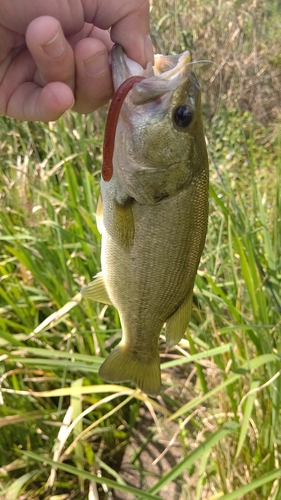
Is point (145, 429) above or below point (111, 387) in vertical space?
below

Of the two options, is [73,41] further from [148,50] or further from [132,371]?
[132,371]

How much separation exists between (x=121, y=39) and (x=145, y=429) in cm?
152

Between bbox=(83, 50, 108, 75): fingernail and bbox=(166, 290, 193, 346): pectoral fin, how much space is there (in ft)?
1.97

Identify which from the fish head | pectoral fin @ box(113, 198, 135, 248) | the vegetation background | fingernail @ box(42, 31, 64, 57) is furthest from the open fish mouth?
the vegetation background

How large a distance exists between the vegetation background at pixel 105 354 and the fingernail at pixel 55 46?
0.74 metres

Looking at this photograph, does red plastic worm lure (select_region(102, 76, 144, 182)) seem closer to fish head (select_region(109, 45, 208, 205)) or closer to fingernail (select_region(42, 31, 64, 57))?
fish head (select_region(109, 45, 208, 205))

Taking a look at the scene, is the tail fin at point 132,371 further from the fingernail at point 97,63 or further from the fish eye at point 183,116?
the fingernail at point 97,63

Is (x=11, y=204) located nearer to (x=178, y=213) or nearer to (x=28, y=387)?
(x=28, y=387)

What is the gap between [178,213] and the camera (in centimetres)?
101

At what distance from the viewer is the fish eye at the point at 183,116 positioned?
39.1 inches

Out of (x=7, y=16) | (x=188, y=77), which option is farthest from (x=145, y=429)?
(x=7, y=16)

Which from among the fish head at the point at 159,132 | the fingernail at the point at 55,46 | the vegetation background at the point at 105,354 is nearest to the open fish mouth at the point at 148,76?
the fish head at the point at 159,132

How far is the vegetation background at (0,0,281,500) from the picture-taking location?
4.55ft

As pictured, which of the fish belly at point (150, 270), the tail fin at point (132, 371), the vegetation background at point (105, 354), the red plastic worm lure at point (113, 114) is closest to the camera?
the red plastic worm lure at point (113, 114)
